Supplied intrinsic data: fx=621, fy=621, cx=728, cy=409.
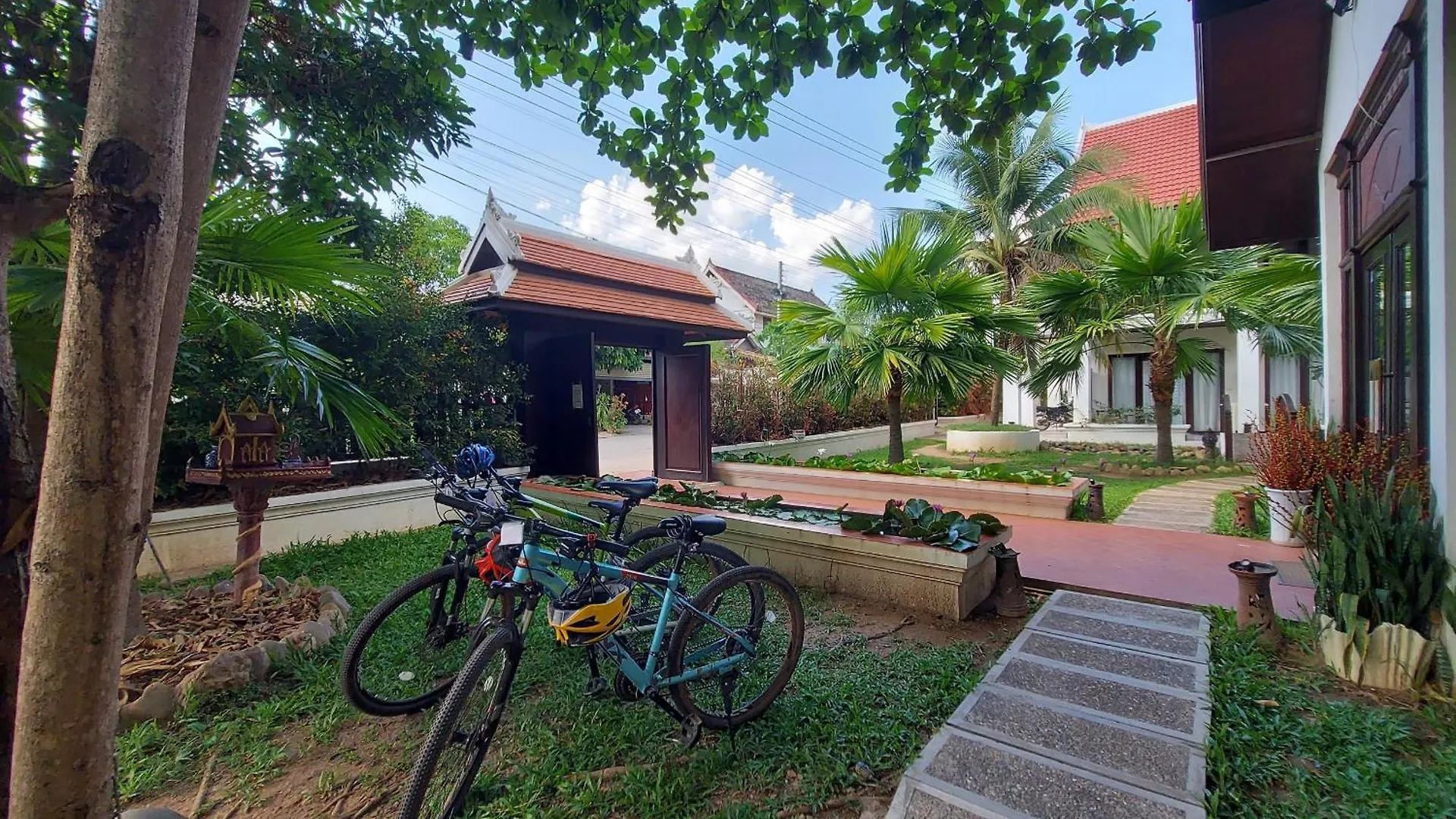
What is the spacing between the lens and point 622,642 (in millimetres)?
2383

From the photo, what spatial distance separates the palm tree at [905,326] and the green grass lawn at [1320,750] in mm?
4932

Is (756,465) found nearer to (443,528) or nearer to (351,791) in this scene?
(443,528)

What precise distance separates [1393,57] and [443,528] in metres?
7.27

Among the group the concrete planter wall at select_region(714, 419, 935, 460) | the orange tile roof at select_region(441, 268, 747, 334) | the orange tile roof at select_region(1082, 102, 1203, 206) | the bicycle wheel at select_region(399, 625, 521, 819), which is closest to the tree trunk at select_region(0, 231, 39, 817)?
the bicycle wheel at select_region(399, 625, 521, 819)

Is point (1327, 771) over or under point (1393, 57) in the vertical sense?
under

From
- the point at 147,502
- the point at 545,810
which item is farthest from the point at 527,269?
the point at 545,810

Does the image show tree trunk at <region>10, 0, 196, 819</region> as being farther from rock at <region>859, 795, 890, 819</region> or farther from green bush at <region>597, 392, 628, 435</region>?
green bush at <region>597, 392, 628, 435</region>

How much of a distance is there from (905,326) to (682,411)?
3.32 metres

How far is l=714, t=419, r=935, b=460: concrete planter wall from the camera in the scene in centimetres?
1066

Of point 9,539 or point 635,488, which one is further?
point 635,488

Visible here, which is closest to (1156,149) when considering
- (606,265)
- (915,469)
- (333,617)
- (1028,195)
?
(1028,195)

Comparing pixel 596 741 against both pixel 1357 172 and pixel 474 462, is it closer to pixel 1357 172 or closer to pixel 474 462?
pixel 474 462

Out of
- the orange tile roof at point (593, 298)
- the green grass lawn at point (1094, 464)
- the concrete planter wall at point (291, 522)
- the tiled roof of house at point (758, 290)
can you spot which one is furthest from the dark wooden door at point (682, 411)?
the tiled roof of house at point (758, 290)

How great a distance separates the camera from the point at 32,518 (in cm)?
126
